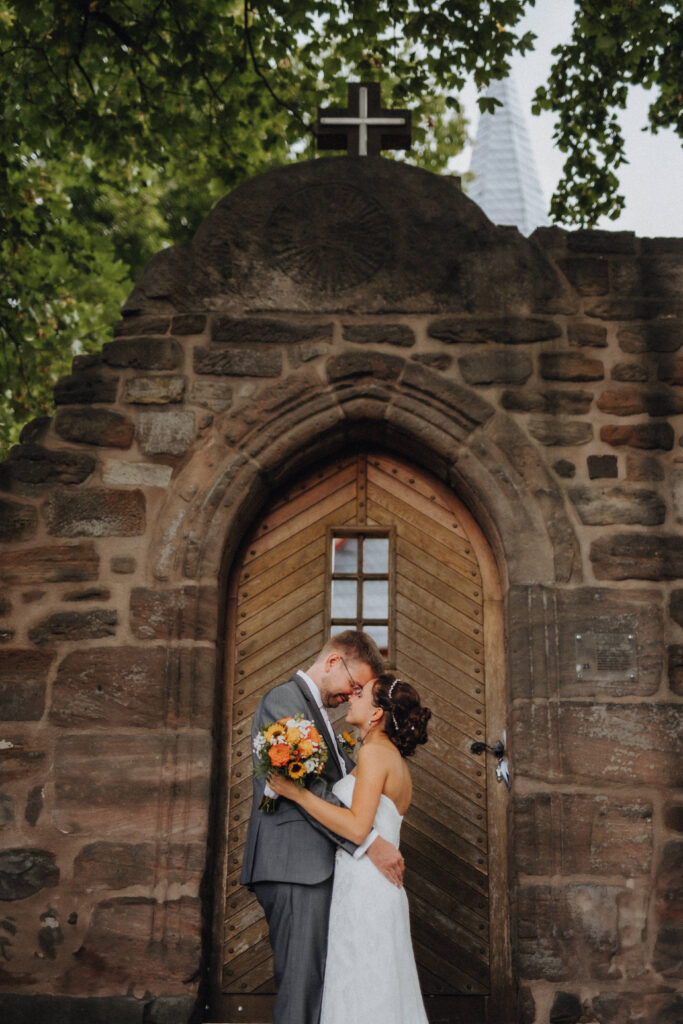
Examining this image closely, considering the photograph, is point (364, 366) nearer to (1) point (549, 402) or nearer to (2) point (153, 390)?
(1) point (549, 402)

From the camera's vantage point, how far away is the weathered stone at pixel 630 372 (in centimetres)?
514

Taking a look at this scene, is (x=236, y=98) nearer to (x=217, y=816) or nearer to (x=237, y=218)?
(x=237, y=218)

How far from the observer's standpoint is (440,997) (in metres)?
4.71

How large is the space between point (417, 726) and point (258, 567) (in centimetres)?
143

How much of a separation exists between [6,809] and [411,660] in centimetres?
192

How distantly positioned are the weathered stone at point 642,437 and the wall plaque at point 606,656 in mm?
911

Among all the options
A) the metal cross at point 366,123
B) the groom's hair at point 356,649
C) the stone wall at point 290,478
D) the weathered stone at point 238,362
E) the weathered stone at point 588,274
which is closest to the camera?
the groom's hair at point 356,649

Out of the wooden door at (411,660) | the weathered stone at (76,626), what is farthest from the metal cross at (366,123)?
the weathered stone at (76,626)

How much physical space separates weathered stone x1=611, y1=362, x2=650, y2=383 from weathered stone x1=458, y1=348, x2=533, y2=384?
0.41 m

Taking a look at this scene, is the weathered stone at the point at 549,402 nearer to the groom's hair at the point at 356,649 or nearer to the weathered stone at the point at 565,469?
the weathered stone at the point at 565,469

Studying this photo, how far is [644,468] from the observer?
198 inches

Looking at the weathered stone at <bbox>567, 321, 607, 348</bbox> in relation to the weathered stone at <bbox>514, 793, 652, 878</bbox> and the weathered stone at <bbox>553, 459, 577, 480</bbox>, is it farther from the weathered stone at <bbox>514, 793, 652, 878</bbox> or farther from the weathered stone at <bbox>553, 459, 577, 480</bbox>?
the weathered stone at <bbox>514, 793, 652, 878</bbox>

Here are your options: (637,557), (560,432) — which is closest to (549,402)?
(560,432)

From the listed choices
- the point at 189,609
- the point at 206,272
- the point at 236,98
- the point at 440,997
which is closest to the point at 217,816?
the point at 189,609
